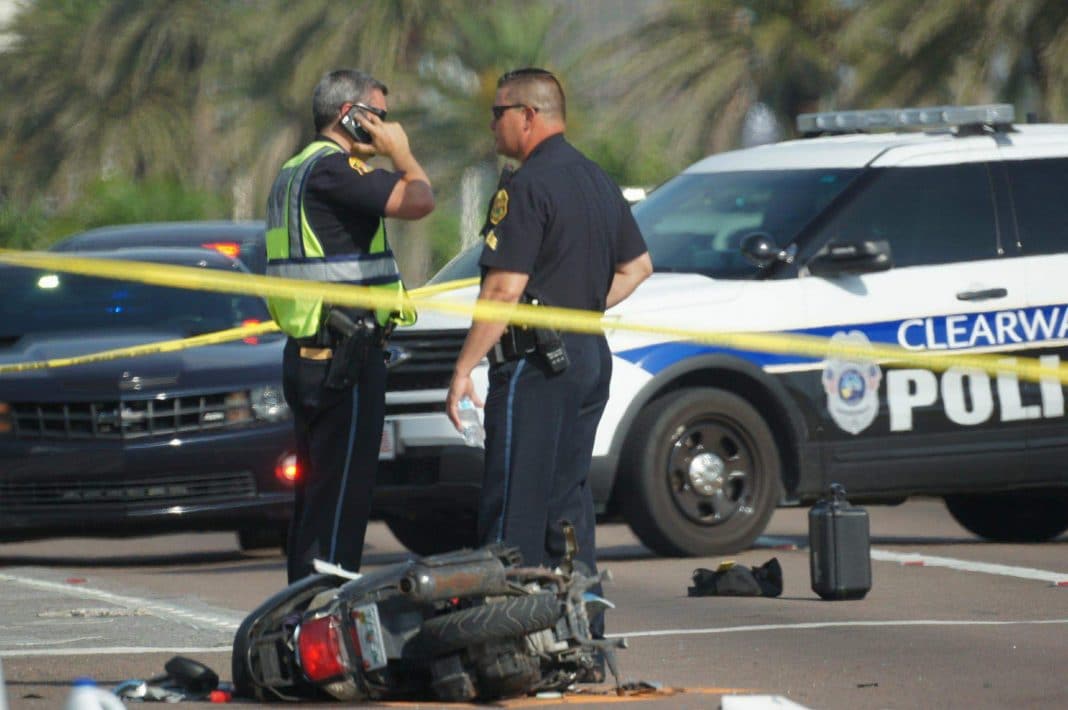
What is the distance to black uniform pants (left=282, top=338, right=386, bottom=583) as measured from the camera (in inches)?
266

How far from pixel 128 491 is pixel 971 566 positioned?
388cm

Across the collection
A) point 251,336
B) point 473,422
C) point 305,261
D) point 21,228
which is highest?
point 21,228

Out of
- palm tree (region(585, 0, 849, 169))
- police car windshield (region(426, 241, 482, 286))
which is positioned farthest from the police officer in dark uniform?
palm tree (region(585, 0, 849, 169))

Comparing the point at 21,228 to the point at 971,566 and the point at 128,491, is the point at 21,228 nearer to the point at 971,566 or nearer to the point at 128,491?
the point at 128,491

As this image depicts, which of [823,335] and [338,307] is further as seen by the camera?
[823,335]

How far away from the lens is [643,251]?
713 centimetres

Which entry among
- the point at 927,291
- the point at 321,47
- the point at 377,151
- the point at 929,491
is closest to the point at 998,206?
the point at 927,291

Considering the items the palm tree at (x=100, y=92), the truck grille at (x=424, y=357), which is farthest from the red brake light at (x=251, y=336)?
the palm tree at (x=100, y=92)

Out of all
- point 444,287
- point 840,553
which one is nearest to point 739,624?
point 840,553

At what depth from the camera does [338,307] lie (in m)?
6.68

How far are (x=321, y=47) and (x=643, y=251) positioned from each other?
23.7 meters

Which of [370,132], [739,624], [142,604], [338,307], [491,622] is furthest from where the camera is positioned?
[142,604]

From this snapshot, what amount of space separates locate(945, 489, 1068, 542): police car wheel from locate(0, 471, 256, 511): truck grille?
12.4ft

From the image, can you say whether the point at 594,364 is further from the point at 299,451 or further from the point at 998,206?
the point at 998,206
